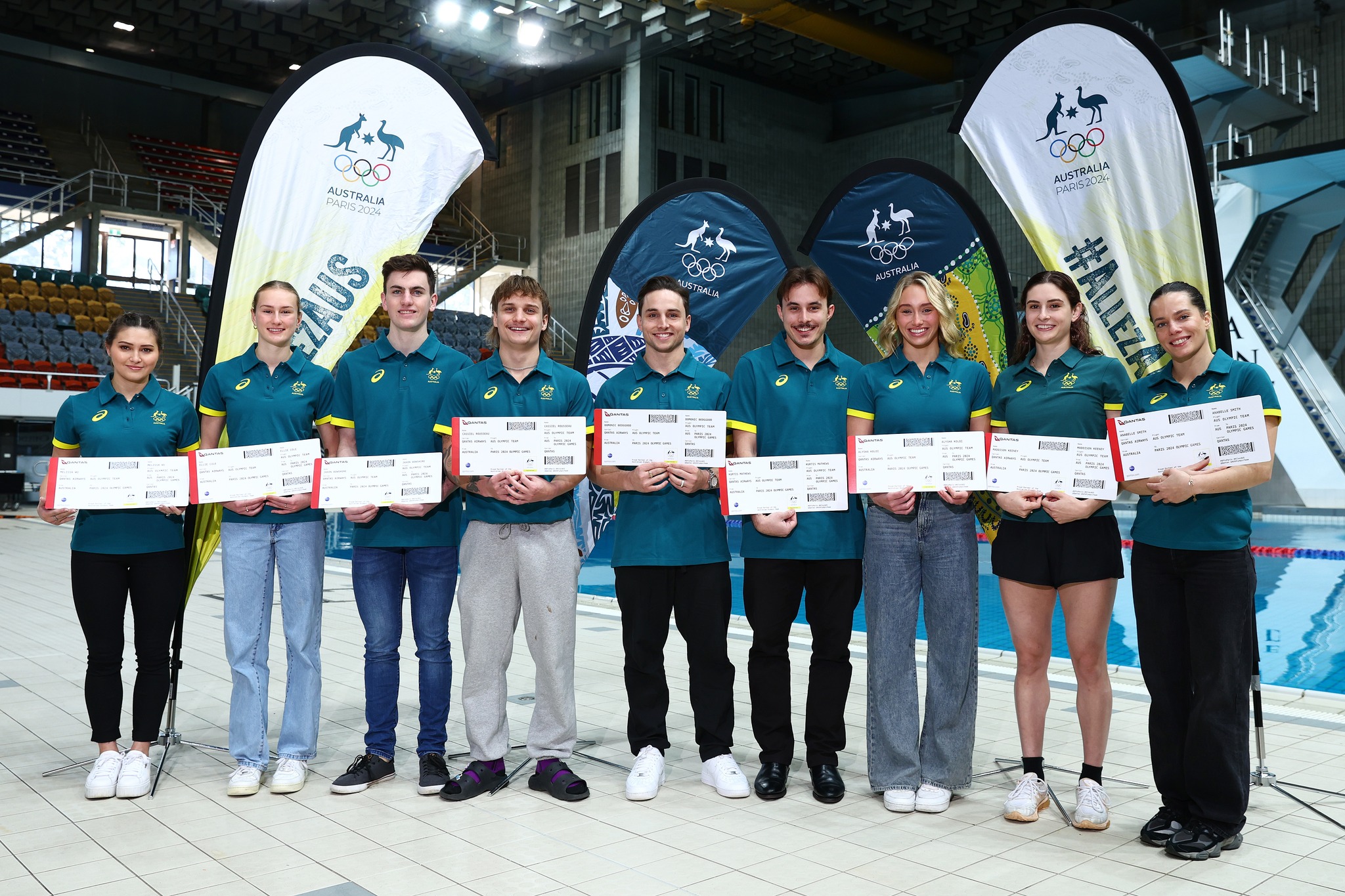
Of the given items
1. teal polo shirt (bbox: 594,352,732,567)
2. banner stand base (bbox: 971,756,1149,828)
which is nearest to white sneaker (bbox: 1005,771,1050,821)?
banner stand base (bbox: 971,756,1149,828)

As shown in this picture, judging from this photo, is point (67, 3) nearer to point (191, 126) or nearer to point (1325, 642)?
point (191, 126)

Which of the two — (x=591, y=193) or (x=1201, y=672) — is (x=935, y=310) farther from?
(x=591, y=193)

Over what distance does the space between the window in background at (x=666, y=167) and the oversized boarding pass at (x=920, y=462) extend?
57.3 ft

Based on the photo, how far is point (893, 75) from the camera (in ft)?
68.7

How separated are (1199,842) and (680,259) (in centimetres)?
320

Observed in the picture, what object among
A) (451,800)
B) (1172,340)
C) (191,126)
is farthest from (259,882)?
(191,126)

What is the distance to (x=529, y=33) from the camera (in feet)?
56.8

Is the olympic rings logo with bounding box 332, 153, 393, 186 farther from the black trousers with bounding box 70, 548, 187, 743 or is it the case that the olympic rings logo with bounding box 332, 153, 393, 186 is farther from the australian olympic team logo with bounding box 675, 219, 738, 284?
the black trousers with bounding box 70, 548, 187, 743

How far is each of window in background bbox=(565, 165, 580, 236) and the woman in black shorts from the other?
18525mm

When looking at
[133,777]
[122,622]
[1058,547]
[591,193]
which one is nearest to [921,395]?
[1058,547]

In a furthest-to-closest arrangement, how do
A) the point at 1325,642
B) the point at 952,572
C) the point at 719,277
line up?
the point at 1325,642 → the point at 719,277 → the point at 952,572

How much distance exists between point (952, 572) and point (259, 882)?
224 centimetres

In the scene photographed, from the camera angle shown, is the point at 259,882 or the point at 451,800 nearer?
the point at 259,882

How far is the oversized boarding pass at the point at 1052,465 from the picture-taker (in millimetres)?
2998
